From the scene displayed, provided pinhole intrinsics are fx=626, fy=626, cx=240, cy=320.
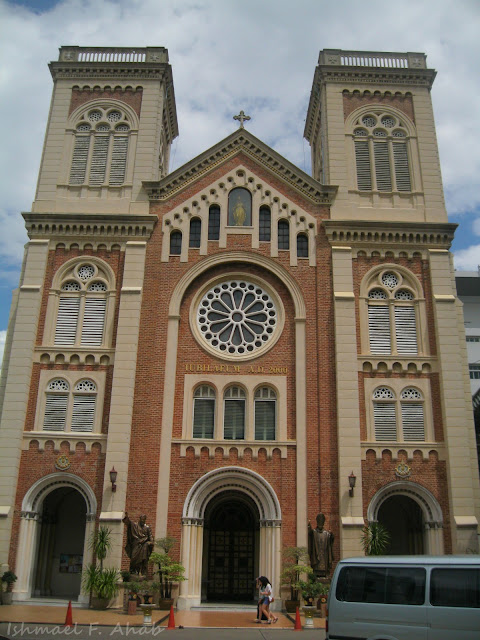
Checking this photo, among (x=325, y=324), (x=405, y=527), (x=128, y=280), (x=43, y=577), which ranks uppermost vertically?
(x=128, y=280)

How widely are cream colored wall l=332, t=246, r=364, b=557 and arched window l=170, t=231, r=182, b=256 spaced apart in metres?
6.89

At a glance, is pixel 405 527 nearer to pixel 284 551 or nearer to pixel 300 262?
pixel 284 551

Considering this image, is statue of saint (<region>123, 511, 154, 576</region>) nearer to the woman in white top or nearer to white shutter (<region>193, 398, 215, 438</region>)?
white shutter (<region>193, 398, 215, 438</region>)

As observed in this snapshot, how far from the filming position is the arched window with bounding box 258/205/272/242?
93.1ft

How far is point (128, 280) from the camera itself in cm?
2720

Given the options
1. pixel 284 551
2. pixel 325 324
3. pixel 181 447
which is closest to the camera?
pixel 284 551

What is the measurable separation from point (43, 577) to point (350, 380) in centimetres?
1487

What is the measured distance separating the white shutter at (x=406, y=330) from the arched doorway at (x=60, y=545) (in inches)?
593

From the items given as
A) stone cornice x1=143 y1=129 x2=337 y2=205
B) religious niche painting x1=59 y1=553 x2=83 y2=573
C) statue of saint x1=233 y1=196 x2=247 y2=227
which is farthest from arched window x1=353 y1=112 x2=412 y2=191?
religious niche painting x1=59 y1=553 x2=83 y2=573

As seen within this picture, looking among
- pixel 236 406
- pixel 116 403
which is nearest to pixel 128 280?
pixel 116 403

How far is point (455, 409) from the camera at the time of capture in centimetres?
2520

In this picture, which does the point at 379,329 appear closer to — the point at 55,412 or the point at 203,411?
the point at 203,411

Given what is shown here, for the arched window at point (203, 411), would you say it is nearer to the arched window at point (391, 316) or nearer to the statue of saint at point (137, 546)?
the statue of saint at point (137, 546)

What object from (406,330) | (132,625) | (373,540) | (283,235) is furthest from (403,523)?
(283,235)
